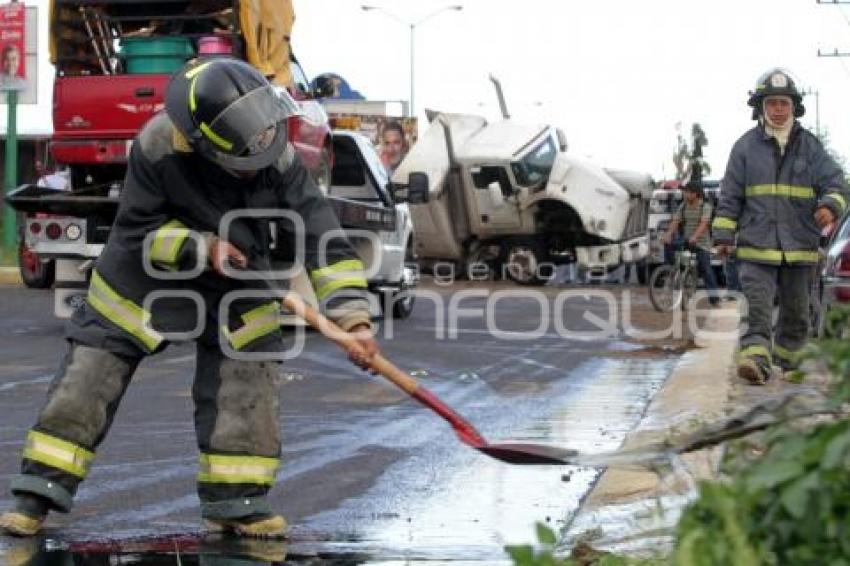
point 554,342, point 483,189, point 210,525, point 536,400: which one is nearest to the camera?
point 210,525

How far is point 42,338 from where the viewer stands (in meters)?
15.7

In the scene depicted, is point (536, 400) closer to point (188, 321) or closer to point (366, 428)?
point (366, 428)

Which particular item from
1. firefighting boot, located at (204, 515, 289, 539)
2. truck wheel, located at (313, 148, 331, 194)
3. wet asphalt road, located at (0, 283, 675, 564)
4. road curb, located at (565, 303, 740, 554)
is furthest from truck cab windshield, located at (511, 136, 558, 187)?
firefighting boot, located at (204, 515, 289, 539)

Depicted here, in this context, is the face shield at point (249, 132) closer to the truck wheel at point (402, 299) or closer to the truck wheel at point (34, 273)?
the truck wheel at point (402, 299)

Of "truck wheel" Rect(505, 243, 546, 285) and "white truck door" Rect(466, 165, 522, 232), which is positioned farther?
"truck wheel" Rect(505, 243, 546, 285)

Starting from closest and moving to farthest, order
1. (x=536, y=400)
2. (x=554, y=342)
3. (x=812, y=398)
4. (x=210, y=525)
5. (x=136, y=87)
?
(x=812, y=398) < (x=210, y=525) < (x=536, y=400) < (x=136, y=87) < (x=554, y=342)

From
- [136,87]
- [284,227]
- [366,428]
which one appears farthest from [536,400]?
[136,87]

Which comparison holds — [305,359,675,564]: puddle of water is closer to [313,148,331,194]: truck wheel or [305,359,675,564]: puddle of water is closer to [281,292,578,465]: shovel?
[281,292,578,465]: shovel

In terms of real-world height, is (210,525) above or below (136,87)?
below

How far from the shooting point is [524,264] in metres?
32.5

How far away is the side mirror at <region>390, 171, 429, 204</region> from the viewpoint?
18.0 meters

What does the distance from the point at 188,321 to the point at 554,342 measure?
1071 cm

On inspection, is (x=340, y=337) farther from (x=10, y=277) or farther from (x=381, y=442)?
(x=10, y=277)

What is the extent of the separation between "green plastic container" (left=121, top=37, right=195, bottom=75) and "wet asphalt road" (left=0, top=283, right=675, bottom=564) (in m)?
2.70
